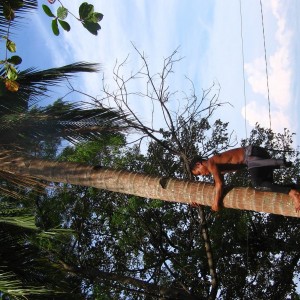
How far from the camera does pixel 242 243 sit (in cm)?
1172

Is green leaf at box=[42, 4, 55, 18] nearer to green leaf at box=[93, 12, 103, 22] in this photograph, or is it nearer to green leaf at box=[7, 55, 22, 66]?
green leaf at box=[93, 12, 103, 22]

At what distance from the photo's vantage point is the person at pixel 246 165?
4238 millimetres

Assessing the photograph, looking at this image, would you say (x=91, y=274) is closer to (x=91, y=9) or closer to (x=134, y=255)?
(x=134, y=255)

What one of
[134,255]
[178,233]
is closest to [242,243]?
[178,233]

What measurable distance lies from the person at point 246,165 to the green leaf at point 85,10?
2314 mm

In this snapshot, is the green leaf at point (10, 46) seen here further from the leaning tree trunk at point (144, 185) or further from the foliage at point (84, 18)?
the leaning tree trunk at point (144, 185)

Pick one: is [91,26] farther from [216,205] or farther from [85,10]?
[216,205]

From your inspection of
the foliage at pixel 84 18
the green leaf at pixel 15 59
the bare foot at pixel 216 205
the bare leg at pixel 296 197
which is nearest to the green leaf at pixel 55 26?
the foliage at pixel 84 18

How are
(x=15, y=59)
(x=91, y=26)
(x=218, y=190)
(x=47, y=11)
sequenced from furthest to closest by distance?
(x=218, y=190) < (x=15, y=59) < (x=91, y=26) < (x=47, y=11)

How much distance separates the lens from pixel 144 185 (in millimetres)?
4703

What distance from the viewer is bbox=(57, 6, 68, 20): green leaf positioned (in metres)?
2.73

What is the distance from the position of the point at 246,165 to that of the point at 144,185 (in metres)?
1.24

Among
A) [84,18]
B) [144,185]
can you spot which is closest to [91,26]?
[84,18]

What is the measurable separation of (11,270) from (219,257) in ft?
25.5
